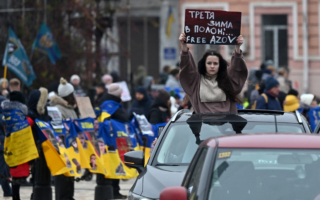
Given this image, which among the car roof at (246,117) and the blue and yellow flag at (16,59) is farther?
the blue and yellow flag at (16,59)

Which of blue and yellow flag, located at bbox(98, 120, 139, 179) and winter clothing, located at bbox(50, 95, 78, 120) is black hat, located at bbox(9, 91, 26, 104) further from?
blue and yellow flag, located at bbox(98, 120, 139, 179)

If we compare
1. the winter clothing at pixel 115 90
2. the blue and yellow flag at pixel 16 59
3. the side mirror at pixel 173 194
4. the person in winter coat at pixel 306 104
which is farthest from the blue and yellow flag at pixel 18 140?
the person in winter coat at pixel 306 104

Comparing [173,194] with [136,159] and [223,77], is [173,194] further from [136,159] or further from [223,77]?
[223,77]

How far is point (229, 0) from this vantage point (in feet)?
85.5

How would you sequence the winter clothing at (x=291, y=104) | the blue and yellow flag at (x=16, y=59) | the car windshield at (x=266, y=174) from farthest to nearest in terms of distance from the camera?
the blue and yellow flag at (x=16, y=59) < the winter clothing at (x=291, y=104) < the car windshield at (x=266, y=174)

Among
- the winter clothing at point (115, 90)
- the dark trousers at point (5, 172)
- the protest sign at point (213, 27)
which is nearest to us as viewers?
the protest sign at point (213, 27)

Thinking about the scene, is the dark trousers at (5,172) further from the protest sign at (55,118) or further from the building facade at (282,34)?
the building facade at (282,34)

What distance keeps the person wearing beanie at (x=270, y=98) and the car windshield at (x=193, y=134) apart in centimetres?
548

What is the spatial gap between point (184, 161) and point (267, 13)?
66.5 ft

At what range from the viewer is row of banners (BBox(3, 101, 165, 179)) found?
8.91 metres

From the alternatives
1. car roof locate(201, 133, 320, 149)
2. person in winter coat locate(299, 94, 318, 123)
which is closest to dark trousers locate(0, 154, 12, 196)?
person in winter coat locate(299, 94, 318, 123)

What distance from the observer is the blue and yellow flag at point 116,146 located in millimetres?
10008

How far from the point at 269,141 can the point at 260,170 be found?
8.1 inches

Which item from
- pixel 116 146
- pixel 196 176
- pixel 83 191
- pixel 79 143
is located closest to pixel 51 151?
pixel 79 143
